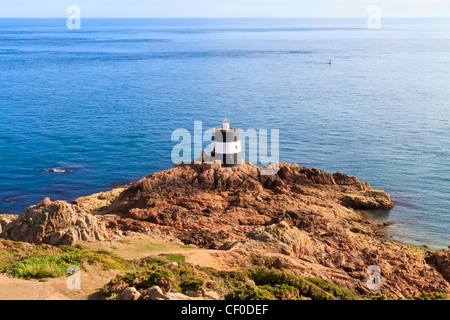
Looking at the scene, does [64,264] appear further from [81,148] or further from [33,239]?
[81,148]

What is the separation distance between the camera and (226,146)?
3959 centimetres

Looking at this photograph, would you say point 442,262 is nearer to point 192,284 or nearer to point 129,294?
point 192,284

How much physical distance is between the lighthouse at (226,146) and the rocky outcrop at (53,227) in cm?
1436

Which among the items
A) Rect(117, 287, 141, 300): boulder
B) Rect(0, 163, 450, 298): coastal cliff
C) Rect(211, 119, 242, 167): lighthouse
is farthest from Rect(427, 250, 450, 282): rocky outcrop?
Rect(117, 287, 141, 300): boulder

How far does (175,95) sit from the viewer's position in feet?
306

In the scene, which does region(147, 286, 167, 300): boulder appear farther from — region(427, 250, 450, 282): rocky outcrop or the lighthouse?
the lighthouse

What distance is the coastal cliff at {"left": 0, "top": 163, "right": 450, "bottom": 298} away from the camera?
26016 mm

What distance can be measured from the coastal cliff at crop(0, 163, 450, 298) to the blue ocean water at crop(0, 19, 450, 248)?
15.6ft

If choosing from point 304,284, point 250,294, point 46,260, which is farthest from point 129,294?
point 304,284

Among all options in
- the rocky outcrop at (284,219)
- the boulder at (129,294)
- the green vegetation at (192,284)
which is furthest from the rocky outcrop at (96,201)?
the boulder at (129,294)

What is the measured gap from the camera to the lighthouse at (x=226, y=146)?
130 feet
